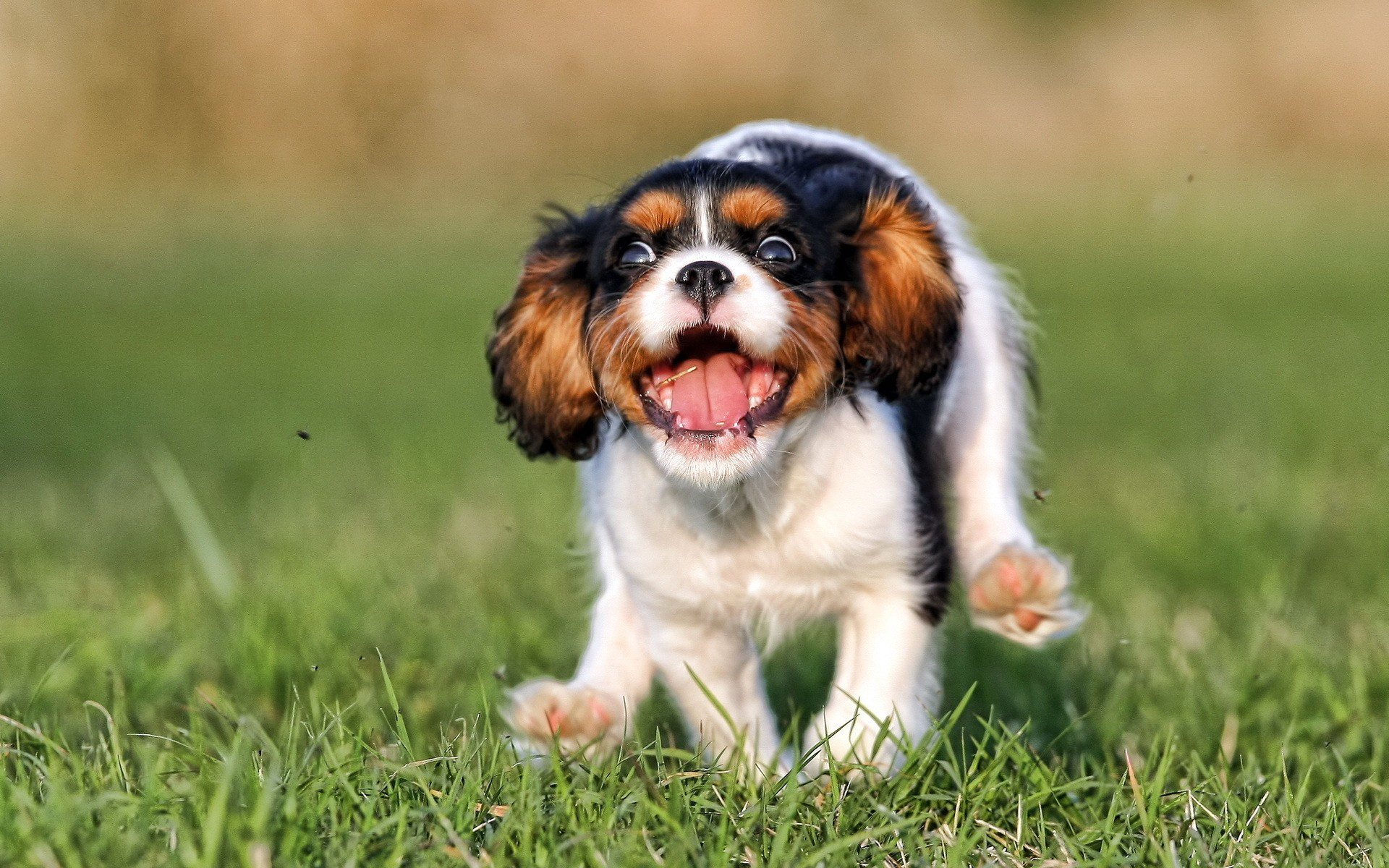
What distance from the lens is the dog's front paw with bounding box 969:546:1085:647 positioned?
10.0ft

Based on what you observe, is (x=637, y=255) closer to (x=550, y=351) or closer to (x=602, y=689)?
(x=550, y=351)

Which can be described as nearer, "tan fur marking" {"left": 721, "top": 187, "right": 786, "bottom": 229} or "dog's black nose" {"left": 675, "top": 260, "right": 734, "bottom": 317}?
"dog's black nose" {"left": 675, "top": 260, "right": 734, "bottom": 317}

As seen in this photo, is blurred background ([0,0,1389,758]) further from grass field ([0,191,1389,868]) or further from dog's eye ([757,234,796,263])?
dog's eye ([757,234,796,263])

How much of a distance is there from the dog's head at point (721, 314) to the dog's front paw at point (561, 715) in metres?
0.43

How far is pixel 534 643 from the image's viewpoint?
3.99 m

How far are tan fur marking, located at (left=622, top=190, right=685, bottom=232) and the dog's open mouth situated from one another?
21 centimetres

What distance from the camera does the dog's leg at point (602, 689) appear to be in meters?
3.07

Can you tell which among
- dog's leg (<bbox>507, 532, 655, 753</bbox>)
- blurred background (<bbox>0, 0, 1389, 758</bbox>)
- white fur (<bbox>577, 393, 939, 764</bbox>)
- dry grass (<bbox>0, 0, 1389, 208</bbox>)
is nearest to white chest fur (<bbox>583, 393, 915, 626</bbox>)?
white fur (<bbox>577, 393, 939, 764</bbox>)

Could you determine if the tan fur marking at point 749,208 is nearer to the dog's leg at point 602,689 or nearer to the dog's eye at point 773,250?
the dog's eye at point 773,250

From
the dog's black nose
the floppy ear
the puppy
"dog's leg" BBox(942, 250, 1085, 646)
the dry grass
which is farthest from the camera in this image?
the dry grass

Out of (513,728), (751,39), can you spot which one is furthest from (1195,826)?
(751,39)

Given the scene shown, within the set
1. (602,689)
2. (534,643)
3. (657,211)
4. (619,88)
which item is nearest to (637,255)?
(657,211)

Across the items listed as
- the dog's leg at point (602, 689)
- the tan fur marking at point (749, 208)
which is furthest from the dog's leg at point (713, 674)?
the tan fur marking at point (749, 208)

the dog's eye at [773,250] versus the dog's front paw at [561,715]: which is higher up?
the dog's eye at [773,250]
